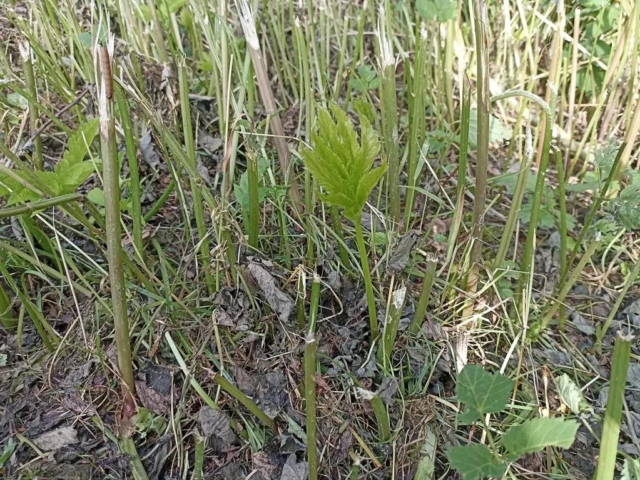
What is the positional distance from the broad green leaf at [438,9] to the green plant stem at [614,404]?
Result: 3.16 feet

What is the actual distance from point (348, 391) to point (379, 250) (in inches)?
12.7

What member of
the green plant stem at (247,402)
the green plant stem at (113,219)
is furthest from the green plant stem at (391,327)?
the green plant stem at (113,219)

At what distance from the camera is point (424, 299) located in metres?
1.02

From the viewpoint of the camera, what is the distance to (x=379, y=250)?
3.84ft

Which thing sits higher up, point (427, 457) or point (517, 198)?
point (517, 198)

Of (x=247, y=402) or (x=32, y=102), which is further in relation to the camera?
(x=32, y=102)

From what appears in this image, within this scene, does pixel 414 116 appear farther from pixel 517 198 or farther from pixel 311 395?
pixel 311 395

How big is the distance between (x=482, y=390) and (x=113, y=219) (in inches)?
24.8

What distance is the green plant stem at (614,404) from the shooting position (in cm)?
68

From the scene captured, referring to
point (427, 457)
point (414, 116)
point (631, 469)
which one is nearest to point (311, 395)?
point (427, 457)

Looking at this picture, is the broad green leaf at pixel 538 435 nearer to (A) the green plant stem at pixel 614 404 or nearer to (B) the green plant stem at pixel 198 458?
(A) the green plant stem at pixel 614 404

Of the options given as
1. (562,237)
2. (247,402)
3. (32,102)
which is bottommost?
(247,402)

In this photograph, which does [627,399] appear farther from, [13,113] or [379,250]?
[13,113]

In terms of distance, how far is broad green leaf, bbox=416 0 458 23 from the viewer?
1346 mm
